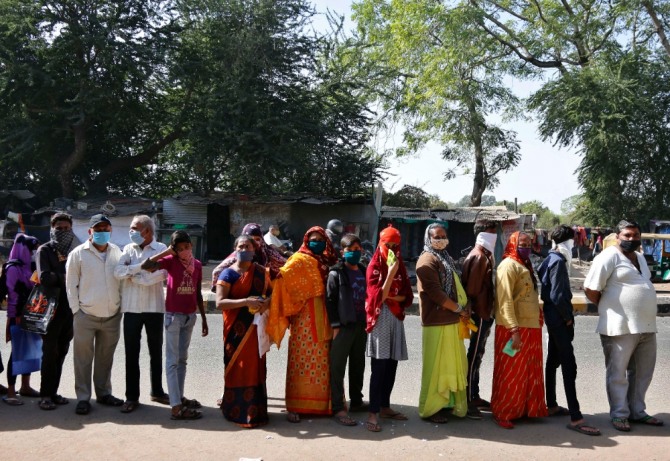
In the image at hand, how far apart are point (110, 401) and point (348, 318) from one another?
220cm

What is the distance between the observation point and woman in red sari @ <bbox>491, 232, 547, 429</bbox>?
16.4 ft

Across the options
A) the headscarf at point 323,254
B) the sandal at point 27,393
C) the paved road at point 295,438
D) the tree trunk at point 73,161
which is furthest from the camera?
the tree trunk at point 73,161

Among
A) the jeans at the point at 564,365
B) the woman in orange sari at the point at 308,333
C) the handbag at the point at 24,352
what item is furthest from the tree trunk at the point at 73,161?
the jeans at the point at 564,365

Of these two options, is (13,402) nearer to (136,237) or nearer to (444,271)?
(136,237)

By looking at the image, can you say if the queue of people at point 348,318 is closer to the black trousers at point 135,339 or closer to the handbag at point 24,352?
the black trousers at point 135,339

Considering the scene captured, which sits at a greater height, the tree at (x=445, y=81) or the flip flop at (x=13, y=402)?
the tree at (x=445, y=81)

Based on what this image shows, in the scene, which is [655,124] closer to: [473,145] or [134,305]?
[473,145]

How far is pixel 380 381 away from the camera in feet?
16.4

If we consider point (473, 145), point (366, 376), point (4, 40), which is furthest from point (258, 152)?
point (366, 376)

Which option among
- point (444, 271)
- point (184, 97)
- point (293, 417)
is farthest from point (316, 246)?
point (184, 97)

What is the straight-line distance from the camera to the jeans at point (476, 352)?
17.5ft

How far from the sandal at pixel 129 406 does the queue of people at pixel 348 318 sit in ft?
0.03

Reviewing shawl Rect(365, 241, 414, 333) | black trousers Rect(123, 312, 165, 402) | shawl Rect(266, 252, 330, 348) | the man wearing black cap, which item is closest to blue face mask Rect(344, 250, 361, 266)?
shawl Rect(365, 241, 414, 333)

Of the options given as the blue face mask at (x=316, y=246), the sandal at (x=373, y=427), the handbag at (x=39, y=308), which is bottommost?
the sandal at (x=373, y=427)
